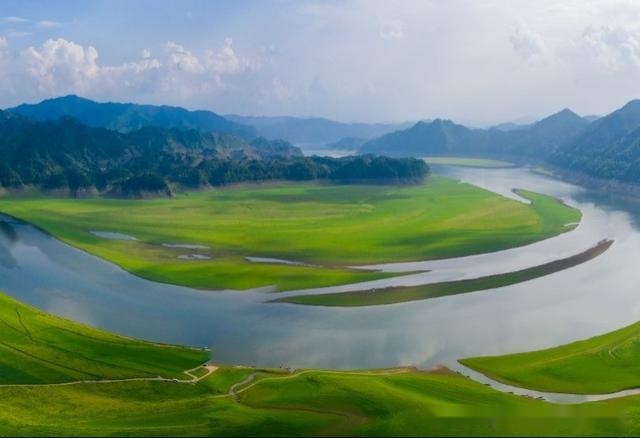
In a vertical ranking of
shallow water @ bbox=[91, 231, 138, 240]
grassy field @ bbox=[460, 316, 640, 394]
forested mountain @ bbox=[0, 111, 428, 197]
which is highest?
forested mountain @ bbox=[0, 111, 428, 197]

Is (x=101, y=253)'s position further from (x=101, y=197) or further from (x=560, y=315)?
(x=101, y=197)

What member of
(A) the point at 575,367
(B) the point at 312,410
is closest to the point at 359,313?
(A) the point at 575,367

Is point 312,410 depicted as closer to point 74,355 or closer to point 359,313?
point 74,355

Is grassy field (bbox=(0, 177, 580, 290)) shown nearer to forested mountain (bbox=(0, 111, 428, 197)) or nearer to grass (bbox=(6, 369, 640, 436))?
forested mountain (bbox=(0, 111, 428, 197))

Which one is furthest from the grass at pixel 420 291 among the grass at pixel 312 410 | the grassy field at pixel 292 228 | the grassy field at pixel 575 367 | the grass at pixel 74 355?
the grass at pixel 312 410

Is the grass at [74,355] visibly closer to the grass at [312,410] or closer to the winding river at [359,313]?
the grass at [312,410]

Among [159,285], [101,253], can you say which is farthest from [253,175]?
[159,285]

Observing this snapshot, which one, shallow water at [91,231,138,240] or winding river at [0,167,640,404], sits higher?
shallow water at [91,231,138,240]

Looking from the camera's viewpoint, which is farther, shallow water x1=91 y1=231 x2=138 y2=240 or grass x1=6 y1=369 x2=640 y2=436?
shallow water x1=91 y1=231 x2=138 y2=240

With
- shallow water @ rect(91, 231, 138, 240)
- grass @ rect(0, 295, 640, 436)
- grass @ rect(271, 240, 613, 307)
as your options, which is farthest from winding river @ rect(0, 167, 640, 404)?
shallow water @ rect(91, 231, 138, 240)
